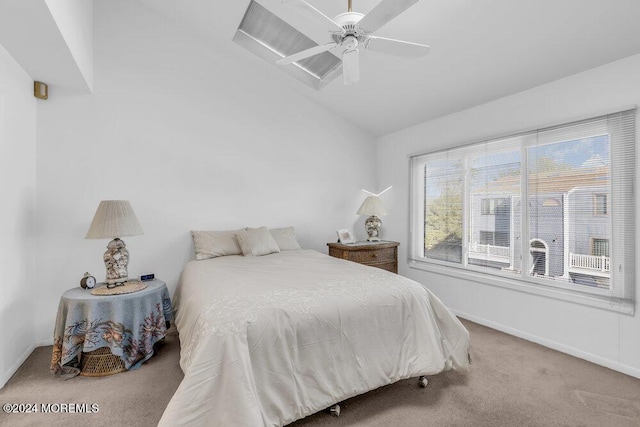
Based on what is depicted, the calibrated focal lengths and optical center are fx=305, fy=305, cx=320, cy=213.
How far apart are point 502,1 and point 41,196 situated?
3.86m

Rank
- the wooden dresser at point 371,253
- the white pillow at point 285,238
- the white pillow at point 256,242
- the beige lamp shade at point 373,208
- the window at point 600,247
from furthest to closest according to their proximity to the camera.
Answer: the beige lamp shade at point 373,208, the wooden dresser at point 371,253, the white pillow at point 285,238, the white pillow at point 256,242, the window at point 600,247

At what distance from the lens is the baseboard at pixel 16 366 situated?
2.02 metres

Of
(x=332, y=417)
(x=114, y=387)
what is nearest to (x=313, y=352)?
(x=332, y=417)

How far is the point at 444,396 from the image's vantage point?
74.1 inches

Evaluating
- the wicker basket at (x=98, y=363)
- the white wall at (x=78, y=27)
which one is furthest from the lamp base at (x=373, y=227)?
the white wall at (x=78, y=27)

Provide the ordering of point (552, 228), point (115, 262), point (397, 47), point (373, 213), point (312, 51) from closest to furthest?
point (397, 47), point (312, 51), point (115, 262), point (552, 228), point (373, 213)

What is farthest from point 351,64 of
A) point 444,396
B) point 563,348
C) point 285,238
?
point 563,348

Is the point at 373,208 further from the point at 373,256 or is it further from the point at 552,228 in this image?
the point at 552,228

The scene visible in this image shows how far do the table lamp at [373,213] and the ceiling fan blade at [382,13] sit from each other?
96.2 inches

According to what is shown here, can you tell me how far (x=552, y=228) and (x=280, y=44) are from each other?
325 cm

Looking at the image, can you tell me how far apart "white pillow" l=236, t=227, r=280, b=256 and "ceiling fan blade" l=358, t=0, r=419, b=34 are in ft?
7.05

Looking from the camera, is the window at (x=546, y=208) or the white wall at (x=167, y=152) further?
the white wall at (x=167, y=152)

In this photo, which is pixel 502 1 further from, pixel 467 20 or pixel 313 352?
pixel 313 352

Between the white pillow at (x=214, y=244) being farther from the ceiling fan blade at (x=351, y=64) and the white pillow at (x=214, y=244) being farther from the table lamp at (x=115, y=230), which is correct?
the ceiling fan blade at (x=351, y=64)
